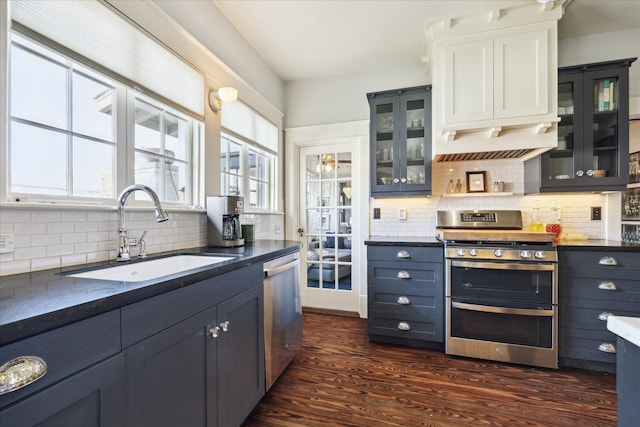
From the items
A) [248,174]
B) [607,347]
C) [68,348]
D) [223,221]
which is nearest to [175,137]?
[223,221]

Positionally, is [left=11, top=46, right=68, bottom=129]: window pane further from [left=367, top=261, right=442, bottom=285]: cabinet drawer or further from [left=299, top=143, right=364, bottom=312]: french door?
[left=299, top=143, right=364, bottom=312]: french door

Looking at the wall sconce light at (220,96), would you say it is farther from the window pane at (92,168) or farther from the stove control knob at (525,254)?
the stove control knob at (525,254)

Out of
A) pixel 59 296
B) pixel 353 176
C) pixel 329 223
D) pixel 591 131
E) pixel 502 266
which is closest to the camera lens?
pixel 59 296

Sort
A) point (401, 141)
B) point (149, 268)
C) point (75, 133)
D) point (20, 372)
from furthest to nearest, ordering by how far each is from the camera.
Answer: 1. point (401, 141)
2. point (149, 268)
3. point (75, 133)
4. point (20, 372)

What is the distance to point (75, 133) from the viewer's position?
1410 millimetres

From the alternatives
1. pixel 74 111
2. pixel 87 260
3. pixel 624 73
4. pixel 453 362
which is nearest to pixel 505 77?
pixel 624 73

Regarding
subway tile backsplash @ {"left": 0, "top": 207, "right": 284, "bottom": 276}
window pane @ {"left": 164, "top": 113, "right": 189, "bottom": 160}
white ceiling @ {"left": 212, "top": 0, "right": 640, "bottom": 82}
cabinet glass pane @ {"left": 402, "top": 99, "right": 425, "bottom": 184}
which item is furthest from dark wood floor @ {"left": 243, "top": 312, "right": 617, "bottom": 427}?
white ceiling @ {"left": 212, "top": 0, "right": 640, "bottom": 82}

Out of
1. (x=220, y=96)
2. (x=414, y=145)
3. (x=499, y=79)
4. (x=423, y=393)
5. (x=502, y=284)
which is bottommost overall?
(x=423, y=393)

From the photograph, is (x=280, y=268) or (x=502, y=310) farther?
(x=502, y=310)

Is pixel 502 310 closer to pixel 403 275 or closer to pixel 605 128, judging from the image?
pixel 403 275

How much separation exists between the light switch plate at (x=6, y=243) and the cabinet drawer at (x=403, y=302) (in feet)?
7.69

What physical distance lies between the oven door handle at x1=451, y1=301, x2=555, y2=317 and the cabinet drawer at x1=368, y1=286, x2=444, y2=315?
15cm

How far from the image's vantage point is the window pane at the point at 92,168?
1427mm

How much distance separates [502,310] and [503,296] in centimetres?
11
